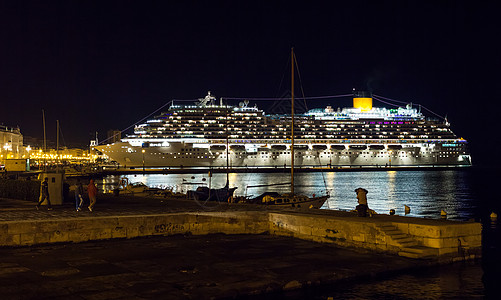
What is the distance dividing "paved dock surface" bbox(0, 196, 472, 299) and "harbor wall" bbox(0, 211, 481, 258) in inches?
11.0

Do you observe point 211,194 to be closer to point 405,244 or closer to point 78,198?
point 78,198

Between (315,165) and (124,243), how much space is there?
8957 centimetres

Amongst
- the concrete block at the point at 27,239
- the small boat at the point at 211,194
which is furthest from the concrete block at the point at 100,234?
the small boat at the point at 211,194

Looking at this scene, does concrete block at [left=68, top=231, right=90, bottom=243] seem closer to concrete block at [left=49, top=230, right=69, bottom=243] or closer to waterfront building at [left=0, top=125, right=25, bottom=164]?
concrete block at [left=49, top=230, right=69, bottom=243]

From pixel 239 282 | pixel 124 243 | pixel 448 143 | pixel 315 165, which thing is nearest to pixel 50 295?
pixel 239 282

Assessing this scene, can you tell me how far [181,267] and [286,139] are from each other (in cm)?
8887

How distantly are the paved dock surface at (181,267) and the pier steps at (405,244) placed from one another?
201mm

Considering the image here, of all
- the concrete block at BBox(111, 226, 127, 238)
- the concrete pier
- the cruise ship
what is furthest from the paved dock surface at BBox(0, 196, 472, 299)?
the cruise ship

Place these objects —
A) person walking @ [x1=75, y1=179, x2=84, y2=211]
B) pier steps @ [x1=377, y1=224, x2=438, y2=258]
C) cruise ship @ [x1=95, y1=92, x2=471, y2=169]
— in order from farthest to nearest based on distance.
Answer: cruise ship @ [x1=95, y1=92, x2=471, y2=169], person walking @ [x1=75, y1=179, x2=84, y2=211], pier steps @ [x1=377, y1=224, x2=438, y2=258]

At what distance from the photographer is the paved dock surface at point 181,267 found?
8.75m

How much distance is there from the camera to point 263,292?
9008 mm

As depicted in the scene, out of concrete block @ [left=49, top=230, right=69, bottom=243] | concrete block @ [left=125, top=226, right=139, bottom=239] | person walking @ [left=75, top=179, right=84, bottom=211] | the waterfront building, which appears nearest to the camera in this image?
concrete block @ [left=49, top=230, right=69, bottom=243]

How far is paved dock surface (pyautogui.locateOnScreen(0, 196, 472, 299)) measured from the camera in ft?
28.7

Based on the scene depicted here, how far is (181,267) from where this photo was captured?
10.4 m
